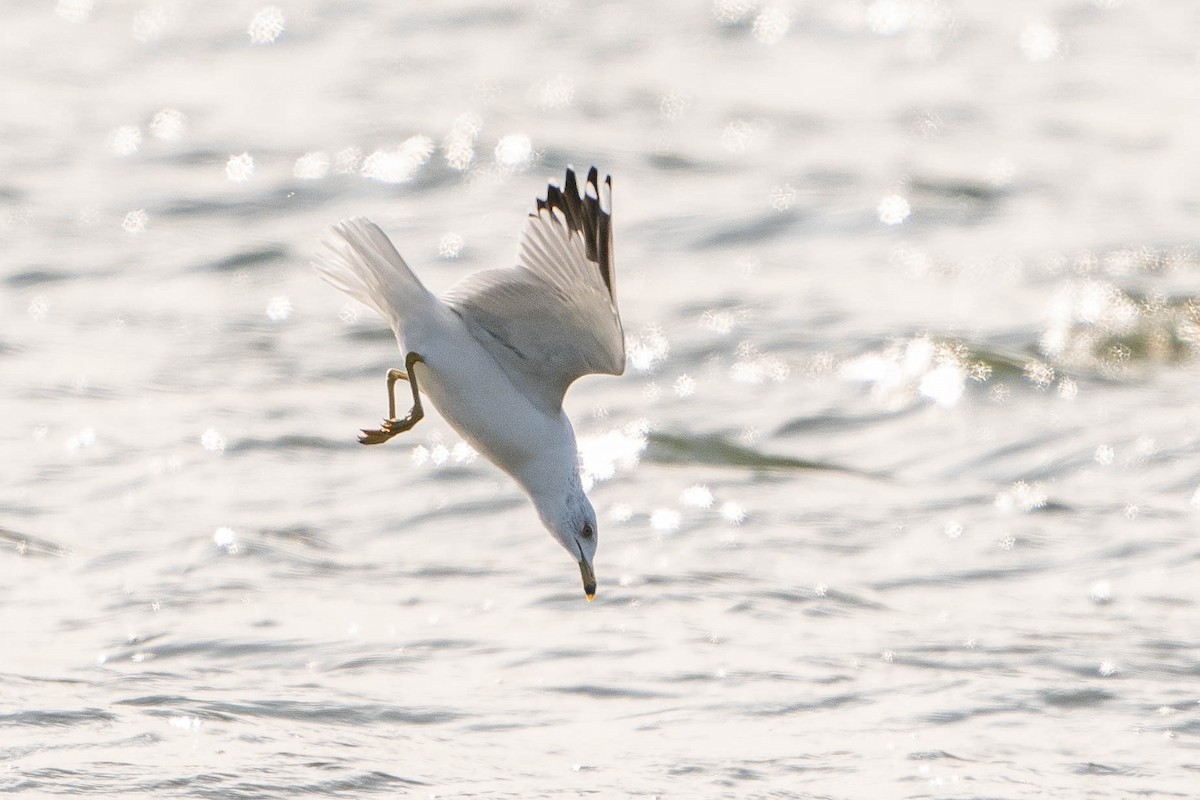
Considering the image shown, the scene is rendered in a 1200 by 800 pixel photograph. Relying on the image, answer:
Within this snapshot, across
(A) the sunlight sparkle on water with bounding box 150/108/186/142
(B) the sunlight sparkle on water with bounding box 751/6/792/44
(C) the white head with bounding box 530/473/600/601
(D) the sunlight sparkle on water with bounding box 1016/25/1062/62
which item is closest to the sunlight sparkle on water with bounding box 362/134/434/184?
(A) the sunlight sparkle on water with bounding box 150/108/186/142

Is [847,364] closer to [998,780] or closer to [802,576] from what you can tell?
[802,576]

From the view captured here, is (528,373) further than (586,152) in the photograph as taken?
No

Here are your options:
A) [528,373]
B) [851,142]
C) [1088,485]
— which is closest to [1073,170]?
[851,142]

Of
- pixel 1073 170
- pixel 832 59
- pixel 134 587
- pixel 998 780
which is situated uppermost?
pixel 832 59

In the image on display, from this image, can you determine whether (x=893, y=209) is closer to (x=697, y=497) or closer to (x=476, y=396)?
(x=697, y=497)

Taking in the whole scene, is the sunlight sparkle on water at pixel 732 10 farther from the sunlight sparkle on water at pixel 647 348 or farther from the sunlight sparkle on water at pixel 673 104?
the sunlight sparkle on water at pixel 647 348

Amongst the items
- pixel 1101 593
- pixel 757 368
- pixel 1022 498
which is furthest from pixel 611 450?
pixel 1101 593

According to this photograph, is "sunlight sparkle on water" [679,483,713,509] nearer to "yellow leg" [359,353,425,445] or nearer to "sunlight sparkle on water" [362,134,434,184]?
"yellow leg" [359,353,425,445]

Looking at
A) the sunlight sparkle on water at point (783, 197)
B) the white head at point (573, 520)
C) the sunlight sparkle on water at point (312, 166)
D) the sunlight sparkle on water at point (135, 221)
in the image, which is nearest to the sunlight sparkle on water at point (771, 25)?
the sunlight sparkle on water at point (783, 197)

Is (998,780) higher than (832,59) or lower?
lower
